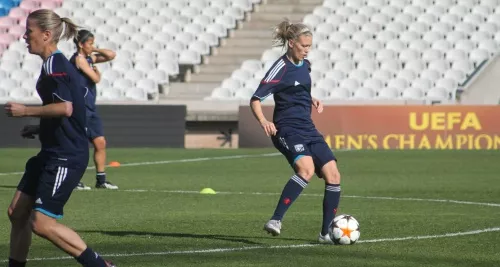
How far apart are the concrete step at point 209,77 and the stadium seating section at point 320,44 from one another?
0.36 m

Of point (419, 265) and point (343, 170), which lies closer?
point (419, 265)

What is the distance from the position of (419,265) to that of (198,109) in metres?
19.5

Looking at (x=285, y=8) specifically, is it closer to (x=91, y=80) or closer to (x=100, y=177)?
(x=100, y=177)

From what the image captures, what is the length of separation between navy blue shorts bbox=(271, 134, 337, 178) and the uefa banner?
1558cm

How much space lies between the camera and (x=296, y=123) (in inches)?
386

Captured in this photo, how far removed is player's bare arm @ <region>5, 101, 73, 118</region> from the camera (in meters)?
6.79

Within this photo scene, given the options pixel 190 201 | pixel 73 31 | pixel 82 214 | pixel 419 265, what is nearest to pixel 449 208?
pixel 190 201

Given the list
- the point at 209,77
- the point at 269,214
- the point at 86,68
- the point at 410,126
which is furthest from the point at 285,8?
the point at 269,214

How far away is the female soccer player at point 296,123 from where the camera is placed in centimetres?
965

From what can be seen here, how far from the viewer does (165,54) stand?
3086 centimetres

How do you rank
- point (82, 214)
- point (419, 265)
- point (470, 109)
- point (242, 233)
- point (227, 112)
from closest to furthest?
point (419, 265) → point (242, 233) → point (82, 214) → point (470, 109) → point (227, 112)

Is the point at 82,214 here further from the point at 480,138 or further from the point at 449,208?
the point at 480,138

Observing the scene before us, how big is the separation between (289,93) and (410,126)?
15.9 m

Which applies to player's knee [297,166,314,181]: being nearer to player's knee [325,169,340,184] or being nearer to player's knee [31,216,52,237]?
player's knee [325,169,340,184]
